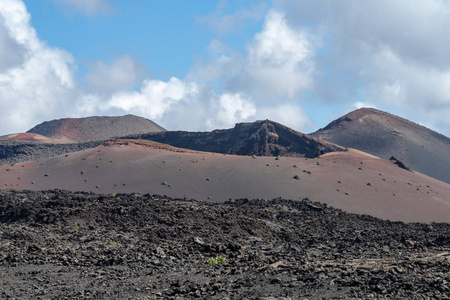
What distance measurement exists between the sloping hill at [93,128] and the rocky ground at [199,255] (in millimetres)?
126431

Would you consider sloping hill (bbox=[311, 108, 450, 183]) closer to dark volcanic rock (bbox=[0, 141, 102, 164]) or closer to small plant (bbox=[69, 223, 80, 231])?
dark volcanic rock (bbox=[0, 141, 102, 164])

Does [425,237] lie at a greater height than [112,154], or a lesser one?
lesser

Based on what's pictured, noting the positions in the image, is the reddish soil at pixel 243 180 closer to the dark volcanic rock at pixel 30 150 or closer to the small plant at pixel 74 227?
the small plant at pixel 74 227

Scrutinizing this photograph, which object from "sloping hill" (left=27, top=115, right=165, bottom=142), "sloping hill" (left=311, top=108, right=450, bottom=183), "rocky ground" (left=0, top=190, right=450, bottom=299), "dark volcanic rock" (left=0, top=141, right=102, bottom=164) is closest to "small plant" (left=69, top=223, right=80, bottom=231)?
"rocky ground" (left=0, top=190, right=450, bottom=299)

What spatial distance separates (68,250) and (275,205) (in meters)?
17.5

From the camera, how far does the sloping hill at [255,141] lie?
8406 centimetres

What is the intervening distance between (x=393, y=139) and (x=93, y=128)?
9280cm

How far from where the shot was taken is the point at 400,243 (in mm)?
18906

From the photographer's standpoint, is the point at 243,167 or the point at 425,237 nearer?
the point at 425,237

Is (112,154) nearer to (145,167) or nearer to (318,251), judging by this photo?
(145,167)

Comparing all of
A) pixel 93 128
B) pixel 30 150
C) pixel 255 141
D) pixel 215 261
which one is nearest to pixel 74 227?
pixel 215 261

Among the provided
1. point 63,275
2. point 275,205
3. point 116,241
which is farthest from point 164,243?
point 275,205

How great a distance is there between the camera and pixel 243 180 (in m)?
46.6

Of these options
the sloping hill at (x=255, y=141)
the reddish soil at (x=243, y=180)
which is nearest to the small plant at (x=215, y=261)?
the reddish soil at (x=243, y=180)
